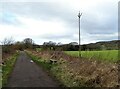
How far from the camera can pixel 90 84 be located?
13.5 metres

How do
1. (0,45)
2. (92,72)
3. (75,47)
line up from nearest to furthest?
(92,72), (0,45), (75,47)

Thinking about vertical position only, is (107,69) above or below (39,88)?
above

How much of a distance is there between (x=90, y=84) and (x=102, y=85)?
1126 millimetres

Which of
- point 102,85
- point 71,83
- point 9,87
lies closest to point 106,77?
A: point 102,85

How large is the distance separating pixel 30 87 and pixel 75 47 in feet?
157

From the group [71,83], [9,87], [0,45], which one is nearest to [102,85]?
[71,83]

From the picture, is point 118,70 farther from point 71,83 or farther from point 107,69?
point 71,83

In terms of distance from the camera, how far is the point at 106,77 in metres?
12.9

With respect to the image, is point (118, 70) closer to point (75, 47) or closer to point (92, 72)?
point (92, 72)

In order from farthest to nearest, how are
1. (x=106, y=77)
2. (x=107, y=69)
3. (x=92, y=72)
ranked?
1. (x=92, y=72)
2. (x=107, y=69)
3. (x=106, y=77)

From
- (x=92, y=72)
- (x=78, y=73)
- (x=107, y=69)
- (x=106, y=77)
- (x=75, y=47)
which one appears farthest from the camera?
(x=75, y=47)

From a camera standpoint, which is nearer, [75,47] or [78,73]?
[78,73]

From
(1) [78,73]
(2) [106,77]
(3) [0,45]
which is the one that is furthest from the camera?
(3) [0,45]

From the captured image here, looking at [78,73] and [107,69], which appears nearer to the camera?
[107,69]
